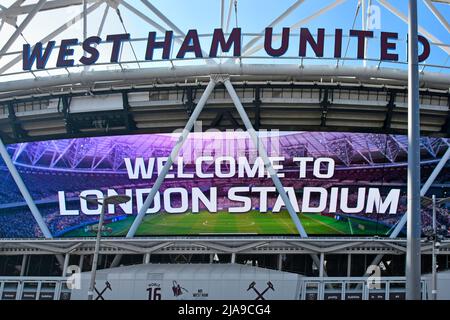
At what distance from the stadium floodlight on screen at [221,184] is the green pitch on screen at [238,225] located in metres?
0.07

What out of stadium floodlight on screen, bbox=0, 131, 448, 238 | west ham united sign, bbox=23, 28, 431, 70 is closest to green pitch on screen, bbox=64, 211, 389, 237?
stadium floodlight on screen, bbox=0, 131, 448, 238

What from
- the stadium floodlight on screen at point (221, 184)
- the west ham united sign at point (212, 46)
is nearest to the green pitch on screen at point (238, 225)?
the stadium floodlight on screen at point (221, 184)

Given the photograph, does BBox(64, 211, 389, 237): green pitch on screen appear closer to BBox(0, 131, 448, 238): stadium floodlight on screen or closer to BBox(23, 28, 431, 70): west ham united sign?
BBox(0, 131, 448, 238): stadium floodlight on screen

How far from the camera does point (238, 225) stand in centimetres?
3334

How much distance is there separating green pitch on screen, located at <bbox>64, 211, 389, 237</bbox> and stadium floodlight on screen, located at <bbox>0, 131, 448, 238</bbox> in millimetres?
66

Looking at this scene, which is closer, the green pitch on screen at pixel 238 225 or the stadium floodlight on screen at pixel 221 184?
the green pitch on screen at pixel 238 225

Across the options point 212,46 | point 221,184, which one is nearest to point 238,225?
point 221,184

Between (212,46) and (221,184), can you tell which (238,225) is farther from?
(212,46)

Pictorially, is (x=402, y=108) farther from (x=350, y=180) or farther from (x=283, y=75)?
(x=283, y=75)

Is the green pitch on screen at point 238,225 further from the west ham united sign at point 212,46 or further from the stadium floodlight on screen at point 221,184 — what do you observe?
the west ham united sign at point 212,46

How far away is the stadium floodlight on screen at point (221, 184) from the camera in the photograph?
108 ft

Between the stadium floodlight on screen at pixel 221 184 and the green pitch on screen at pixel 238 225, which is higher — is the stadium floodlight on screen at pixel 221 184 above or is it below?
above

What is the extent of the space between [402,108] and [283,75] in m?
8.51
